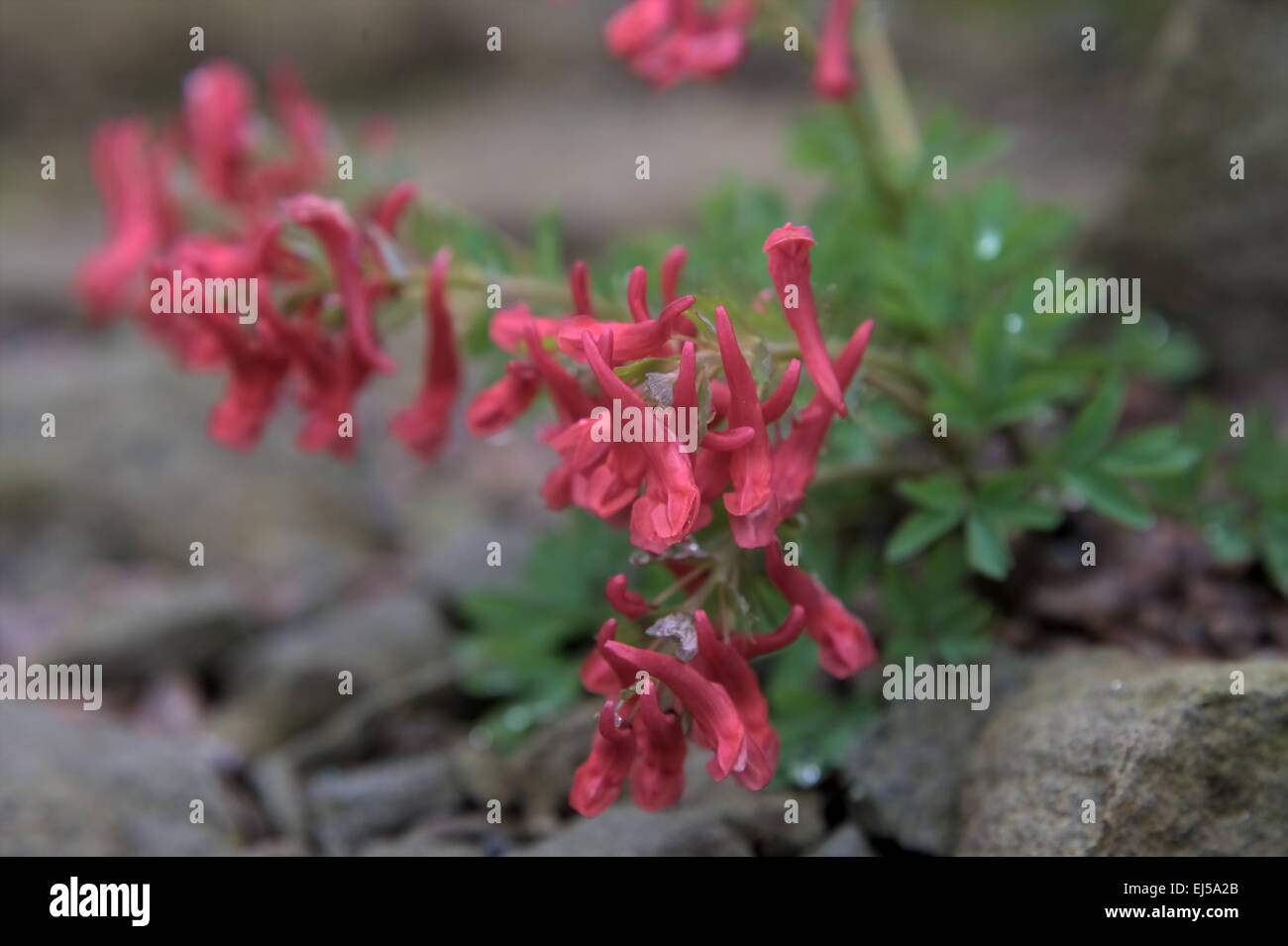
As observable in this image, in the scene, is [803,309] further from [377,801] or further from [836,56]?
[377,801]

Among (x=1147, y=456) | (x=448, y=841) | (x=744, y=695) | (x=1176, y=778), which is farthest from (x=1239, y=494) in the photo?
(x=448, y=841)

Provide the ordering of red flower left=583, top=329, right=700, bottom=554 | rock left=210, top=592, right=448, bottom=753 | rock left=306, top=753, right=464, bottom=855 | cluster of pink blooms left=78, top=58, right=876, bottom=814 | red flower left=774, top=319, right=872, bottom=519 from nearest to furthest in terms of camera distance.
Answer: red flower left=583, top=329, right=700, bottom=554
cluster of pink blooms left=78, top=58, right=876, bottom=814
red flower left=774, top=319, right=872, bottom=519
rock left=306, top=753, right=464, bottom=855
rock left=210, top=592, right=448, bottom=753
